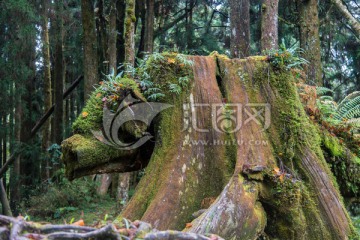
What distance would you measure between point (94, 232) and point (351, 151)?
455cm

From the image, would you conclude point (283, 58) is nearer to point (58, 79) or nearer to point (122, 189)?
point (122, 189)

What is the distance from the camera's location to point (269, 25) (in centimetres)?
802

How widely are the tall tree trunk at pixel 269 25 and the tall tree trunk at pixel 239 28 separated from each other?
0.37 m

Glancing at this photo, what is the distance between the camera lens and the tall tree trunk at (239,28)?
7918 mm

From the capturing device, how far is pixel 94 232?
5.72ft

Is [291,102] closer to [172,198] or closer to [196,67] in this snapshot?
[196,67]

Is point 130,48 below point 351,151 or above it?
above

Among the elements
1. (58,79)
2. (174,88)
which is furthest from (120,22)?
(174,88)

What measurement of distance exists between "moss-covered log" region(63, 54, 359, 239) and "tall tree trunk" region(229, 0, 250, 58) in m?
3.32

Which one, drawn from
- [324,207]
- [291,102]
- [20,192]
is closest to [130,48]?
[291,102]

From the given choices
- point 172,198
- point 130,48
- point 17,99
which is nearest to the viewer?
point 172,198

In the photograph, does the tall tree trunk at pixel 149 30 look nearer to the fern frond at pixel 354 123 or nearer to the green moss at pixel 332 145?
the fern frond at pixel 354 123

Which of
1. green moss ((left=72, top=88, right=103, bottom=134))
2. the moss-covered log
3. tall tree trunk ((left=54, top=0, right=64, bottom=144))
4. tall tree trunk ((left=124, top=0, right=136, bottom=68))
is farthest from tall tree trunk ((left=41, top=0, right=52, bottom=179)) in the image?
the moss-covered log

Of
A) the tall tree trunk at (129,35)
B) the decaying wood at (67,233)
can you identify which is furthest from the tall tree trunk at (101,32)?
the decaying wood at (67,233)
